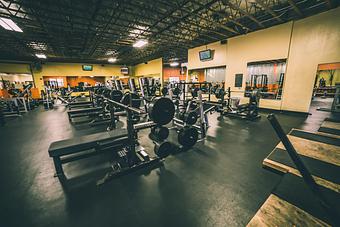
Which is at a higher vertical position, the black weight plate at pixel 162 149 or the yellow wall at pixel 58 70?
the yellow wall at pixel 58 70

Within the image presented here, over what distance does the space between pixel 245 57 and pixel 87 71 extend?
15.3 metres

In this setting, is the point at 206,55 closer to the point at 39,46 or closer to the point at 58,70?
the point at 39,46

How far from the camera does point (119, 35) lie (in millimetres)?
7699

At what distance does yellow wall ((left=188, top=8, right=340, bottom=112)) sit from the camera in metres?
5.04

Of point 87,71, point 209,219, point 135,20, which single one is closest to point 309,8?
point 135,20

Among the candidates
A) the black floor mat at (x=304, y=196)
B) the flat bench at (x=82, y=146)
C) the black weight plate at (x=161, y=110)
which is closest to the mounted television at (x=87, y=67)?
the flat bench at (x=82, y=146)

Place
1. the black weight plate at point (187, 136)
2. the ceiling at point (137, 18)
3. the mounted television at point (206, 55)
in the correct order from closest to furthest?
the black weight plate at point (187, 136)
the ceiling at point (137, 18)
the mounted television at point (206, 55)

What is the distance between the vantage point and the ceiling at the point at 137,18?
4.84 meters

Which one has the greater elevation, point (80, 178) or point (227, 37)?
point (227, 37)

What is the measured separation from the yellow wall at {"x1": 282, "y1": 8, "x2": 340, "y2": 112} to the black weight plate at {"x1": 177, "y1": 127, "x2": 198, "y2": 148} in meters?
5.83

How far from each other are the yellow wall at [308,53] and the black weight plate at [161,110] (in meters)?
6.42

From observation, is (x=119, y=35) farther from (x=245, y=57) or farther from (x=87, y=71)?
(x=87, y=71)

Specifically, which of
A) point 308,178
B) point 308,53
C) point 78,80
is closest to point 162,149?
point 308,178

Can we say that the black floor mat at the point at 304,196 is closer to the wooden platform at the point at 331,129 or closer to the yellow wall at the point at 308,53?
the wooden platform at the point at 331,129
